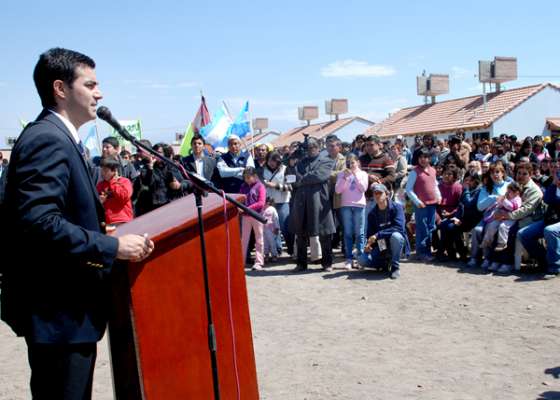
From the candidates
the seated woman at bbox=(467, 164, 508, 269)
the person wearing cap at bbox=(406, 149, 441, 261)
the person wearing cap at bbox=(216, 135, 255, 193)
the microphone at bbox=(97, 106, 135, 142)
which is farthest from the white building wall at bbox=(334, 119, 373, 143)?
the microphone at bbox=(97, 106, 135, 142)

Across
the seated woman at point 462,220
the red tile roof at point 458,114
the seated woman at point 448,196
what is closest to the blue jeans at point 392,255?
the seated woman at point 462,220

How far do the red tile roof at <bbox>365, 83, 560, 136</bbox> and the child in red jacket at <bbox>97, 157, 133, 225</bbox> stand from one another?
28007 mm

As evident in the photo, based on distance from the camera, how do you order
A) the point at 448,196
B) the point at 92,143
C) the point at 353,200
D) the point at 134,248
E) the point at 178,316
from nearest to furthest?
1. the point at 134,248
2. the point at 178,316
3. the point at 353,200
4. the point at 448,196
5. the point at 92,143

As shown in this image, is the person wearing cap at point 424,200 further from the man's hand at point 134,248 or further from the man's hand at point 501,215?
the man's hand at point 134,248

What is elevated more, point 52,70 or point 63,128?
point 52,70

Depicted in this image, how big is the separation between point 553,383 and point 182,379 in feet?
10.3

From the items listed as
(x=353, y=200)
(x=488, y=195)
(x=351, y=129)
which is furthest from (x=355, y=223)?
(x=351, y=129)

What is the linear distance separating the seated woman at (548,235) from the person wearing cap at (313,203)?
112 inches

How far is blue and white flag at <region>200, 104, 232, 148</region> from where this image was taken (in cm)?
1327

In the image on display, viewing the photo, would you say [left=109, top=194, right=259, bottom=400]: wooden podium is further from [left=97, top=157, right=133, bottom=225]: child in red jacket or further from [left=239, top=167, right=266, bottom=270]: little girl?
[left=239, top=167, right=266, bottom=270]: little girl

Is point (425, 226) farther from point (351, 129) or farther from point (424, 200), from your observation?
point (351, 129)

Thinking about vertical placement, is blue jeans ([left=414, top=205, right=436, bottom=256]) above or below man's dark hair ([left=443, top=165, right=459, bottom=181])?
below

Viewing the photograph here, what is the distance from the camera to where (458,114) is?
3562 cm

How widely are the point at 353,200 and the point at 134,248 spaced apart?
6.90 metres
